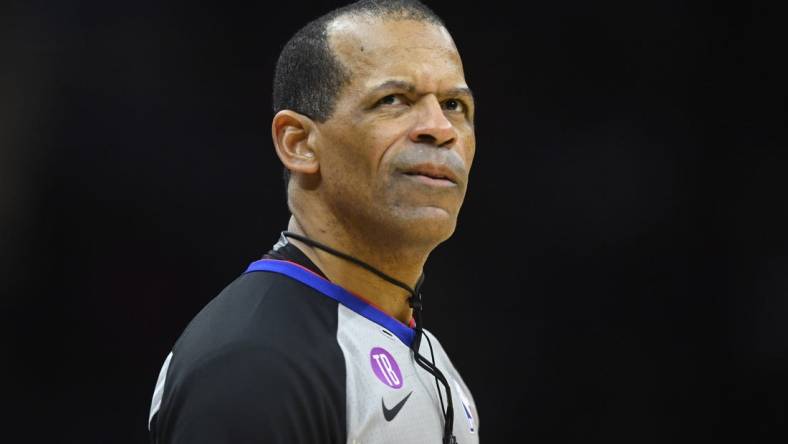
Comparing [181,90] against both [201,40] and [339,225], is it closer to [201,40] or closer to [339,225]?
[201,40]

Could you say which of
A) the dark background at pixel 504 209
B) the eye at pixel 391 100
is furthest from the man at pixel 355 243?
the dark background at pixel 504 209

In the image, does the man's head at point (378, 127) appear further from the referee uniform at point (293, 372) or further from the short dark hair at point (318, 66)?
the referee uniform at point (293, 372)

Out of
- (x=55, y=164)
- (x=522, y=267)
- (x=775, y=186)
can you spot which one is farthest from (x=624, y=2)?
(x=55, y=164)

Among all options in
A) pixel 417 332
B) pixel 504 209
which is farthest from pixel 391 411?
pixel 504 209

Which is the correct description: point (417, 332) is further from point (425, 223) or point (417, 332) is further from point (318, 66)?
point (318, 66)

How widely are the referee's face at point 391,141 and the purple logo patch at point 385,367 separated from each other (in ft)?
0.88

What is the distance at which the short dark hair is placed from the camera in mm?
2115

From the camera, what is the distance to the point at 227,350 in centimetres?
177

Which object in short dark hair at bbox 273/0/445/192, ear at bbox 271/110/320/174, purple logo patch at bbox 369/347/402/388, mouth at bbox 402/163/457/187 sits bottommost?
purple logo patch at bbox 369/347/402/388

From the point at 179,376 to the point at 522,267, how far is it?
3326 mm

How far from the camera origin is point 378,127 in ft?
6.74

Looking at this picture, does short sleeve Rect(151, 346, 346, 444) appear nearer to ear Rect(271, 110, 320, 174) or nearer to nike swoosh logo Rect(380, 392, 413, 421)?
nike swoosh logo Rect(380, 392, 413, 421)

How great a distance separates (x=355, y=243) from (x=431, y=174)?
0.24 metres

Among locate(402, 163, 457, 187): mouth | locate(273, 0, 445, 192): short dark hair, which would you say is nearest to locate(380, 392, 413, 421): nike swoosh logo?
locate(402, 163, 457, 187): mouth
